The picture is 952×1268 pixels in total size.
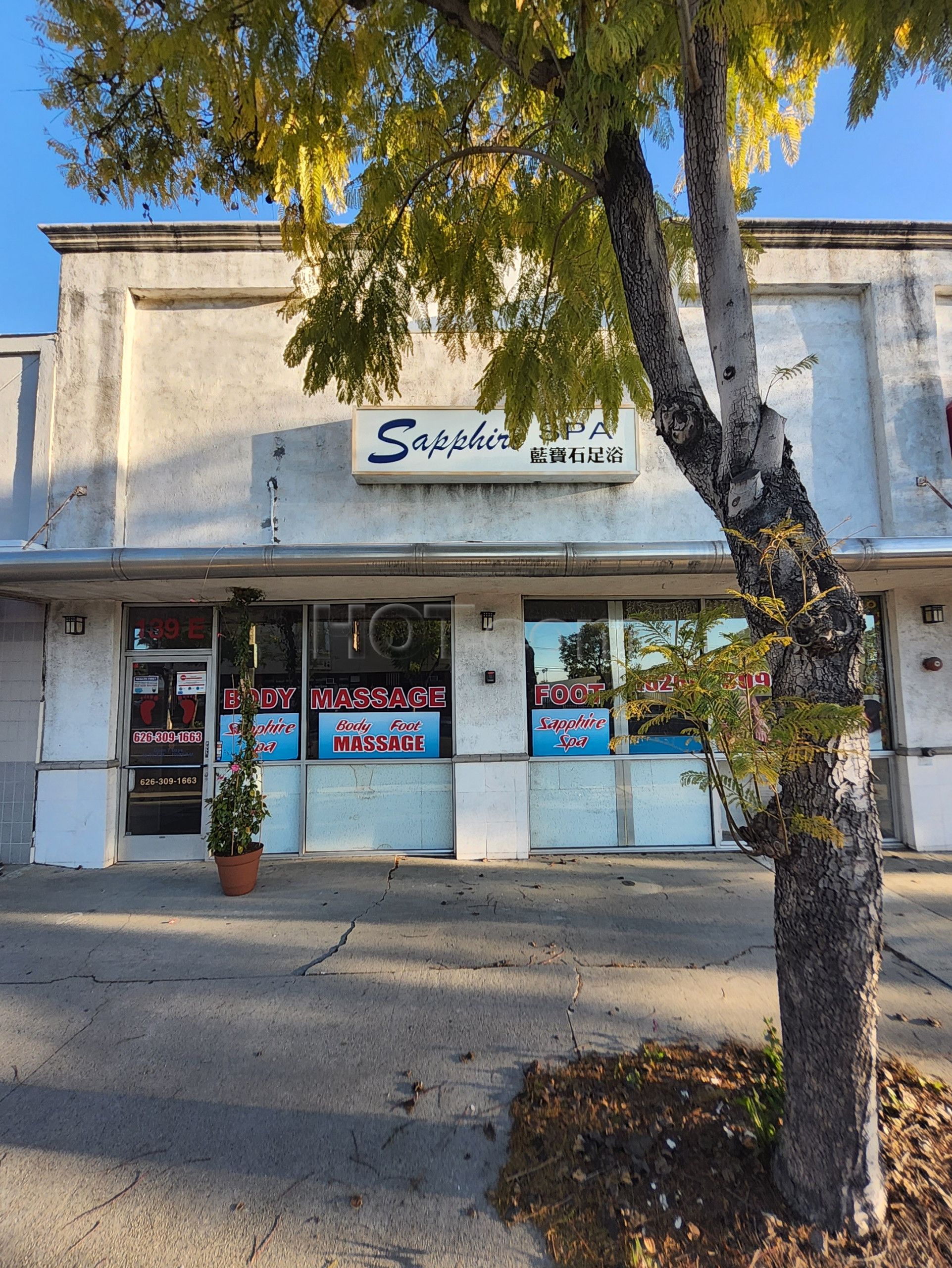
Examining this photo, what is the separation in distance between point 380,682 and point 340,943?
3.18 m

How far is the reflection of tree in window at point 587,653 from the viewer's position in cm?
730

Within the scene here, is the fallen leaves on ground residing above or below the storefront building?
below

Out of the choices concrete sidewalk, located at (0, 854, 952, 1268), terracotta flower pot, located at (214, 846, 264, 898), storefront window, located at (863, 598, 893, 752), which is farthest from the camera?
storefront window, located at (863, 598, 893, 752)

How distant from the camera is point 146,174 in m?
3.54

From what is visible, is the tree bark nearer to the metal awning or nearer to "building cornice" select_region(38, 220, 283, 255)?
the metal awning

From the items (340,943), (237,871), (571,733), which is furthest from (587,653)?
(237,871)

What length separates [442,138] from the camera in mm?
3531

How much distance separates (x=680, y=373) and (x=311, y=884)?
18.3 ft

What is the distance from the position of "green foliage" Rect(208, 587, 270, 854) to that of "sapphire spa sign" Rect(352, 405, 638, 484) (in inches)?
82.6

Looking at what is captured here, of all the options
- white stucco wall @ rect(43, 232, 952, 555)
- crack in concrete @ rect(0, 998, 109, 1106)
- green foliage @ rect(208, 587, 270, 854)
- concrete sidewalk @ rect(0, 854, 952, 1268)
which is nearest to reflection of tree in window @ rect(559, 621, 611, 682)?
white stucco wall @ rect(43, 232, 952, 555)

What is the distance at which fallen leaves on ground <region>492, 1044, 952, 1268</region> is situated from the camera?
197 centimetres

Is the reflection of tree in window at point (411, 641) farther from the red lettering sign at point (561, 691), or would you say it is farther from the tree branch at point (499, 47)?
the tree branch at point (499, 47)

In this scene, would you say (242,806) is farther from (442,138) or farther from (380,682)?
(442,138)

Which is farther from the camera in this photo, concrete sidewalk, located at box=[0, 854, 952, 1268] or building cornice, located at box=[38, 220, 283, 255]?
building cornice, located at box=[38, 220, 283, 255]
